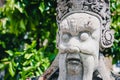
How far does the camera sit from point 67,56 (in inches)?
158

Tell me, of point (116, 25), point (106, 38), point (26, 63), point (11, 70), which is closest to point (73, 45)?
point (106, 38)

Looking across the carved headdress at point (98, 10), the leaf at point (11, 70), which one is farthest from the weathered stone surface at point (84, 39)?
the leaf at point (11, 70)

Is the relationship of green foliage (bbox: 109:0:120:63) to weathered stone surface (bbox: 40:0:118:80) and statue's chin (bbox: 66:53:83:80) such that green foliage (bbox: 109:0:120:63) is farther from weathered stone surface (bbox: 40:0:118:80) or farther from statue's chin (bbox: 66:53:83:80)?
statue's chin (bbox: 66:53:83:80)

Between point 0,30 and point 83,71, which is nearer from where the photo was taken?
point 83,71

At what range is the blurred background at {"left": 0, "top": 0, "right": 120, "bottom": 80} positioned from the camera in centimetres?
599

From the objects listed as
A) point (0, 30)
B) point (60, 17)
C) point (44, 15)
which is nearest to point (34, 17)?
point (44, 15)

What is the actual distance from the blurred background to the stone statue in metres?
1.77

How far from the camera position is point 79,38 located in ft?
13.1

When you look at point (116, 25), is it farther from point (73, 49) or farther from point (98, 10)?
point (73, 49)

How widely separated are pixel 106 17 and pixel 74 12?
0.25 meters

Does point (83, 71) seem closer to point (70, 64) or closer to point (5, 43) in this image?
point (70, 64)

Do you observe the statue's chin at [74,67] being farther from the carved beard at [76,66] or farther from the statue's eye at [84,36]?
the statue's eye at [84,36]

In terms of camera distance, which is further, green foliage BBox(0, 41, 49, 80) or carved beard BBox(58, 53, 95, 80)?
green foliage BBox(0, 41, 49, 80)

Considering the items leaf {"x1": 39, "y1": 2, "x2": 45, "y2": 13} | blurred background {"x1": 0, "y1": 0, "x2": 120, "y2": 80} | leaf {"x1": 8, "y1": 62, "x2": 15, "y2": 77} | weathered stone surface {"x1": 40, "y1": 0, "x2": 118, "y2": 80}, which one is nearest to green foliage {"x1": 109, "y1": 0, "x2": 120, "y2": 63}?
blurred background {"x1": 0, "y1": 0, "x2": 120, "y2": 80}
